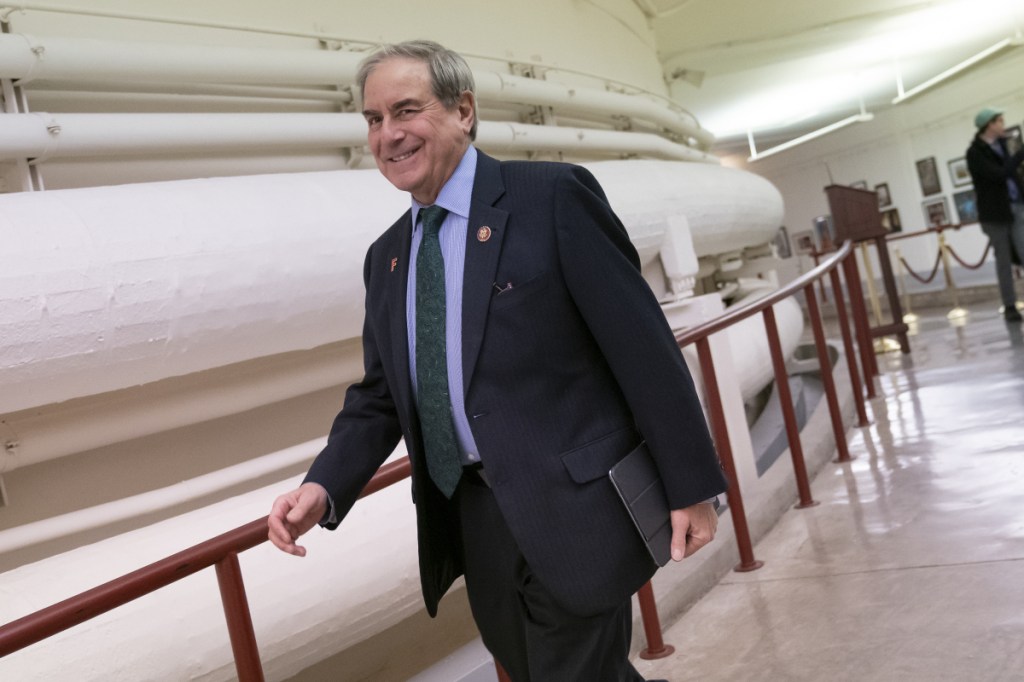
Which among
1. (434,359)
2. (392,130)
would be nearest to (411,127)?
(392,130)

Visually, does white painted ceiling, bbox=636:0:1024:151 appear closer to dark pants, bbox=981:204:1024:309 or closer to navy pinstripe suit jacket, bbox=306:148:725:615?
dark pants, bbox=981:204:1024:309

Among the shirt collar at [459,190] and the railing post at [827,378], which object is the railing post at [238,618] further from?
the railing post at [827,378]

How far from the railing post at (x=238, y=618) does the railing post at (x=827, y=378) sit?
10.0ft

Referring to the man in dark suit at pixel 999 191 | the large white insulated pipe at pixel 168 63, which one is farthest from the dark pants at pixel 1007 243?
the large white insulated pipe at pixel 168 63

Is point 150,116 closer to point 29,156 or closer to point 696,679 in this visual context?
point 29,156

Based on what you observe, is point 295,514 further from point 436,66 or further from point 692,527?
point 436,66

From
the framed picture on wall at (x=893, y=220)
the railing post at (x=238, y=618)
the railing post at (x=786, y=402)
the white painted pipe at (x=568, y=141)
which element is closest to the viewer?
the railing post at (x=238, y=618)

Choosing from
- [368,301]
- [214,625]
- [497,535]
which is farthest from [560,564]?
[214,625]

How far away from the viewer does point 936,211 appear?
16.9 m

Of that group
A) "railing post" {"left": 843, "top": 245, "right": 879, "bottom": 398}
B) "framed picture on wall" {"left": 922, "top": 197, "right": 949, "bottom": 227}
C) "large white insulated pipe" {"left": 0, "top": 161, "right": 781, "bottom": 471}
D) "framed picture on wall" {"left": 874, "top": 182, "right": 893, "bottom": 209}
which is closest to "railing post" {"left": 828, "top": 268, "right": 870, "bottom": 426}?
"railing post" {"left": 843, "top": 245, "right": 879, "bottom": 398}

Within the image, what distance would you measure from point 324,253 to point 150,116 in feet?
2.37

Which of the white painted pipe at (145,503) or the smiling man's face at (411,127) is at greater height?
the smiling man's face at (411,127)

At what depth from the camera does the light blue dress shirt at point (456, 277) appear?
142cm

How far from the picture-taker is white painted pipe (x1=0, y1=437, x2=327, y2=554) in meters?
2.38
